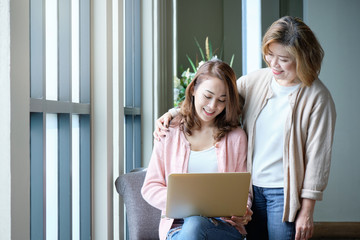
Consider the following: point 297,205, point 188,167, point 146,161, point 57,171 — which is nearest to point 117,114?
point 188,167

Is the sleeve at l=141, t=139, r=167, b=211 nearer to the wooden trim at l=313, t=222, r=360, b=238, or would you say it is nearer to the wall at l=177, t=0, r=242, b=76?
the wooden trim at l=313, t=222, r=360, b=238

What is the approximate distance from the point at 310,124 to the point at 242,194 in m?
0.41

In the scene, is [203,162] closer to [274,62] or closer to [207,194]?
[207,194]

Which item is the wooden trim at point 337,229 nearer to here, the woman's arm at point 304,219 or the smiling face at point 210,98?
the woman's arm at point 304,219

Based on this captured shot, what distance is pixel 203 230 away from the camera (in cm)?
149

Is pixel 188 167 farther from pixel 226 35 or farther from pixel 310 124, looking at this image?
pixel 226 35

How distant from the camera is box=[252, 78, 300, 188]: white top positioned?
5.54ft

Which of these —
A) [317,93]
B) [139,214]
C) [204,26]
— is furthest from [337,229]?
[317,93]

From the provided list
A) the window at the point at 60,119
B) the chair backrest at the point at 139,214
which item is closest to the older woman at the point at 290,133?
the chair backrest at the point at 139,214

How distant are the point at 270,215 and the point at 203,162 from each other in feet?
1.11

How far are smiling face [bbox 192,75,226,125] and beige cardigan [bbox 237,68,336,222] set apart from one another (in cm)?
27

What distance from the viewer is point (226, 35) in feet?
14.3

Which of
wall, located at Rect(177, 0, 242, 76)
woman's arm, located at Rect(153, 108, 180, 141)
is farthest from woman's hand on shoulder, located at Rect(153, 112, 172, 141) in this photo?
wall, located at Rect(177, 0, 242, 76)

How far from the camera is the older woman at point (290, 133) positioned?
1.62m
